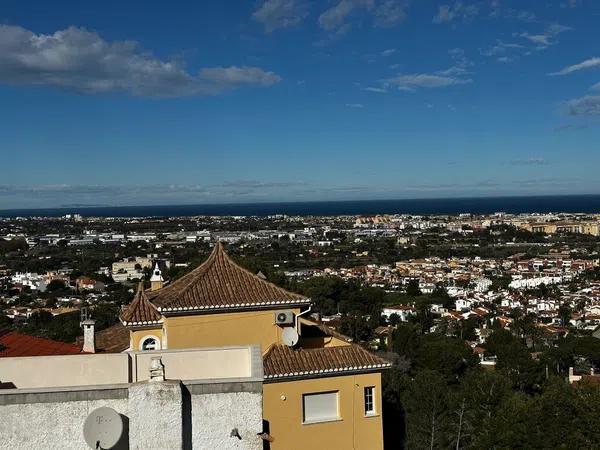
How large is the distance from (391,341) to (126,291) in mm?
37723

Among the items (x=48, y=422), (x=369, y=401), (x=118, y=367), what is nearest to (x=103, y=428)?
(x=48, y=422)

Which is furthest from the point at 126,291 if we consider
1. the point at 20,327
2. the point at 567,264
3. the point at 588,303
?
the point at 567,264

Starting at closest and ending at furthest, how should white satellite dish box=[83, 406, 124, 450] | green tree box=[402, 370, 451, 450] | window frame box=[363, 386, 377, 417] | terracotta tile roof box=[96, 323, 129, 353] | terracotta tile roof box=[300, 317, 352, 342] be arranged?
white satellite dish box=[83, 406, 124, 450] → window frame box=[363, 386, 377, 417] → terracotta tile roof box=[300, 317, 352, 342] → terracotta tile roof box=[96, 323, 129, 353] → green tree box=[402, 370, 451, 450]

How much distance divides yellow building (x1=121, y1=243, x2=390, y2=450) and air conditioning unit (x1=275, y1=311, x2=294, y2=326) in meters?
0.02

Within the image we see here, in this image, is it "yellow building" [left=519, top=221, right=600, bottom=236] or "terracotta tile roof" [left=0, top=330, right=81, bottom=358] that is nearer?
"terracotta tile roof" [left=0, top=330, right=81, bottom=358]

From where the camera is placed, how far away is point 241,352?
8391 millimetres

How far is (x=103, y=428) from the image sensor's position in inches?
261

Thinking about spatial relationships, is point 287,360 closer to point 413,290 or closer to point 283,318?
point 283,318

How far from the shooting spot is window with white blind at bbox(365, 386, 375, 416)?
12.2m

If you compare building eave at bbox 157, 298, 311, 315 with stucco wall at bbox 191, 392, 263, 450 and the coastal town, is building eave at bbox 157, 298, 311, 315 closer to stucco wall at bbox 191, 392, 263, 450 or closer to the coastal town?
stucco wall at bbox 191, 392, 263, 450

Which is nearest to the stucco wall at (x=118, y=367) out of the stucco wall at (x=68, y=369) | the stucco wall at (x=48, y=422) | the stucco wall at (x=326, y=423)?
Answer: the stucco wall at (x=68, y=369)

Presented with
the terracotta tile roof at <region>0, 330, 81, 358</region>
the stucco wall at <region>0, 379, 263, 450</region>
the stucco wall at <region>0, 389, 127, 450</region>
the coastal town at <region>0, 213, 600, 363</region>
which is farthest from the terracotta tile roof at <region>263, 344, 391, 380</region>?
the coastal town at <region>0, 213, 600, 363</region>

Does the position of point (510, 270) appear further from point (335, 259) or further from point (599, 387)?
point (599, 387)

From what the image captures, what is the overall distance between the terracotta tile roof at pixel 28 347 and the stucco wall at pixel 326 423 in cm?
485
